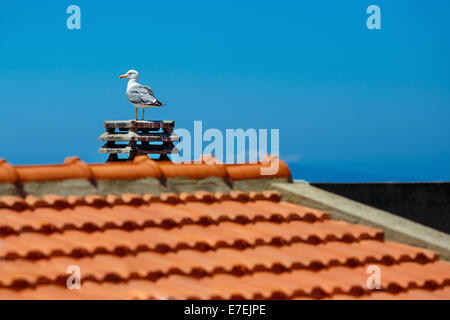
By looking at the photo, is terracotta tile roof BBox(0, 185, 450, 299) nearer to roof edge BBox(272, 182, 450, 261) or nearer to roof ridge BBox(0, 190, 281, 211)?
roof ridge BBox(0, 190, 281, 211)

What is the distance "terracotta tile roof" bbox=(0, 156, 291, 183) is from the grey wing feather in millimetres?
16995

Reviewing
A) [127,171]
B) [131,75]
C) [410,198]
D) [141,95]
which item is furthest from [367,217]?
[131,75]

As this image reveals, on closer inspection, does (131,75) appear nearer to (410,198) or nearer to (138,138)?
(138,138)

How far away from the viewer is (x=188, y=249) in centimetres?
615

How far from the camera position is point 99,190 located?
22.5ft

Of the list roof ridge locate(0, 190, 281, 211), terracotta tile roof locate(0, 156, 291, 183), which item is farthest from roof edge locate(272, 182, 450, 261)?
terracotta tile roof locate(0, 156, 291, 183)

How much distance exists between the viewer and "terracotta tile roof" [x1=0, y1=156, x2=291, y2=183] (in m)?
6.66

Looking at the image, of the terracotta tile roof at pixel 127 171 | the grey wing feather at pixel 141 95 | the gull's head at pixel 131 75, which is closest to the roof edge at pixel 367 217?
the terracotta tile roof at pixel 127 171

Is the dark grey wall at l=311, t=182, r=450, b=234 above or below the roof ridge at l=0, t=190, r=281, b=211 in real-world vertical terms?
below

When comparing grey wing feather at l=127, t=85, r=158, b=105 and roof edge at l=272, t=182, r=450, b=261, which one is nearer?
roof edge at l=272, t=182, r=450, b=261

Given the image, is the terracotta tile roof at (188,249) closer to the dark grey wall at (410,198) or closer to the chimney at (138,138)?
the dark grey wall at (410,198)

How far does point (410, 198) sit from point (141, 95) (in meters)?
14.0
